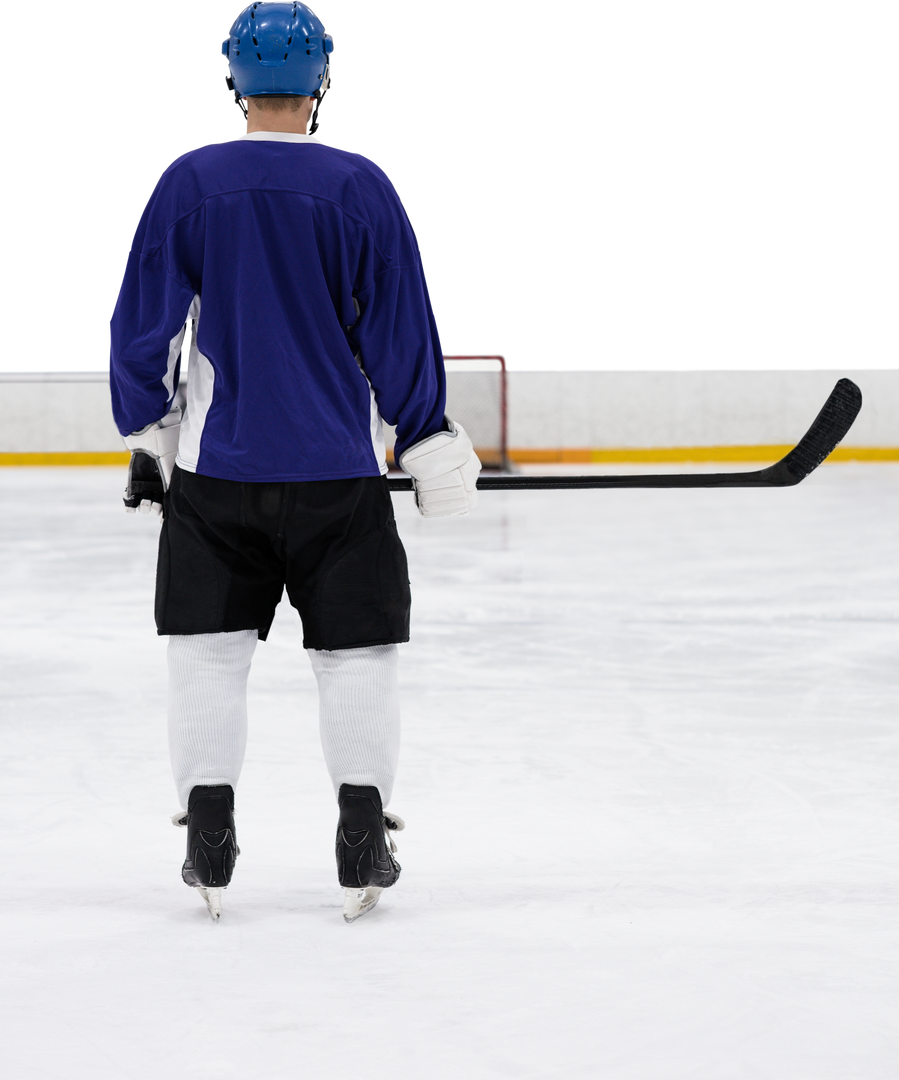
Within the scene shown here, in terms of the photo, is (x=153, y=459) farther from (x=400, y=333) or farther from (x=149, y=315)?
(x=400, y=333)

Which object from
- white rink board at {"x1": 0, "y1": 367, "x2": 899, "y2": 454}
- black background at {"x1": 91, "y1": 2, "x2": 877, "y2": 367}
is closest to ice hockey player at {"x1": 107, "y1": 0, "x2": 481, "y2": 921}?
white rink board at {"x1": 0, "y1": 367, "x2": 899, "y2": 454}

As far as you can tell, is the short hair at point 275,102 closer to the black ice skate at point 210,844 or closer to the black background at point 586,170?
the black ice skate at point 210,844

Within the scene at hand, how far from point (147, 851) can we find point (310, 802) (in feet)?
1.11

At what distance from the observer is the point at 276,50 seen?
1812 mm

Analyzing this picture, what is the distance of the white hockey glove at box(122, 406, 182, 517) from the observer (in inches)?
72.2

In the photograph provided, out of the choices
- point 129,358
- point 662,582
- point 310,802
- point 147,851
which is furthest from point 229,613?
point 662,582

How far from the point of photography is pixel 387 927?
5.76ft

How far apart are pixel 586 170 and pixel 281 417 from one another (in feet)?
33.4

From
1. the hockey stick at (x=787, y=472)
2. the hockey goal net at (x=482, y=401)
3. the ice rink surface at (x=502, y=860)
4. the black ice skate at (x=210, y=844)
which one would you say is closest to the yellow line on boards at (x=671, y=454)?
the hockey goal net at (x=482, y=401)

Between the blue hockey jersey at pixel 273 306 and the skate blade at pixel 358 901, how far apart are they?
503 millimetres

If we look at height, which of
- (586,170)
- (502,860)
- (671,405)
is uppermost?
(502,860)

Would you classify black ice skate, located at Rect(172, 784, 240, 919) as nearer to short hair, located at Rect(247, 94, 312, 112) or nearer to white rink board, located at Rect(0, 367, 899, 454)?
short hair, located at Rect(247, 94, 312, 112)

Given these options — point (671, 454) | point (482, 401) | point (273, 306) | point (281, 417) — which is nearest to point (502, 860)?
point (281, 417)

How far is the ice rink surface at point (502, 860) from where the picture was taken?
142cm
